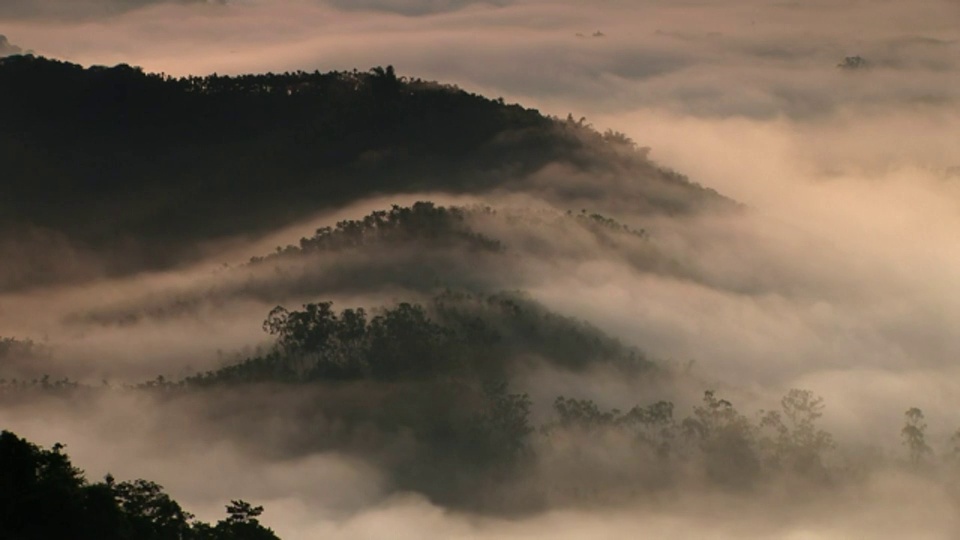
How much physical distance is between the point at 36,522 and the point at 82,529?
2205 mm

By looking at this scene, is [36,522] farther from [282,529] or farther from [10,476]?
[282,529]

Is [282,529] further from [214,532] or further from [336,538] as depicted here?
[214,532]

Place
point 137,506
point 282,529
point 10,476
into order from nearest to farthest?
point 10,476, point 137,506, point 282,529

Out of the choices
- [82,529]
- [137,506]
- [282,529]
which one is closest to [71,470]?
[82,529]

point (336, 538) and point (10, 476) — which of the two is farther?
point (336, 538)

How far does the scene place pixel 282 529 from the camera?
194500 mm

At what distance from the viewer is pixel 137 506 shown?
104 m

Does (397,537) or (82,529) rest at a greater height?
(397,537)

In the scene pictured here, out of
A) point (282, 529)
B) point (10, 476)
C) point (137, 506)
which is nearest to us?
point (10, 476)

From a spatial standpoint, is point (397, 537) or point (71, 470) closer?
point (71, 470)

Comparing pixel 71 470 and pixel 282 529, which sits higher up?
pixel 282 529

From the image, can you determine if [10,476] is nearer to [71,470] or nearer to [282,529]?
[71,470]

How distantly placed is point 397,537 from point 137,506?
316 ft

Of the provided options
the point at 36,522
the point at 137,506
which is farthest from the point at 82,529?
the point at 137,506
